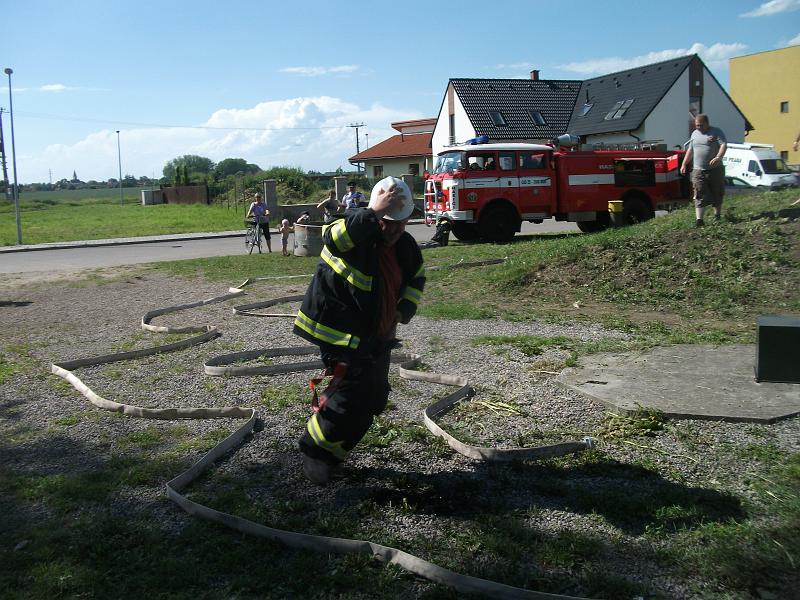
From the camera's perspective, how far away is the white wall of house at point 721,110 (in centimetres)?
4628

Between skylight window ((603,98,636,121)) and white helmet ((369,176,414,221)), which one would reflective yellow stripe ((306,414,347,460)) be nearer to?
white helmet ((369,176,414,221))

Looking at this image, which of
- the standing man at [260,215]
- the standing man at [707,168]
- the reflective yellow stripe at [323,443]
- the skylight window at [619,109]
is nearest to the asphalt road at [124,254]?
the standing man at [260,215]

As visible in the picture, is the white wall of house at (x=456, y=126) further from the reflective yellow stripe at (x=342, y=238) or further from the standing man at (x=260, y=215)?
the reflective yellow stripe at (x=342, y=238)

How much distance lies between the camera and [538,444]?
4793 millimetres

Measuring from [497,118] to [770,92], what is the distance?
18920mm

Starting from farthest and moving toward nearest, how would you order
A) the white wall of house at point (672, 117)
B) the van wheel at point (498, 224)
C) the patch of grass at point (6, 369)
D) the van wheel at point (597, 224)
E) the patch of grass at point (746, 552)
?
the white wall of house at point (672, 117), the van wheel at point (597, 224), the van wheel at point (498, 224), the patch of grass at point (6, 369), the patch of grass at point (746, 552)

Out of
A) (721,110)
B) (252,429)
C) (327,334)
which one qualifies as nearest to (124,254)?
(252,429)

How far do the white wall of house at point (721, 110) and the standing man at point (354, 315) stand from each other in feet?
154

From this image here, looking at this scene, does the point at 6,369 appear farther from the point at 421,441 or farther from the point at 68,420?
the point at 421,441

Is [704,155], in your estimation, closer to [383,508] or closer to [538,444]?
[538,444]

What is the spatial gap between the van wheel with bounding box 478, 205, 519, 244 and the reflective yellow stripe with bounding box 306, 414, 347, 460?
1567 cm

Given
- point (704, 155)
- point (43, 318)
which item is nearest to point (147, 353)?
point (43, 318)

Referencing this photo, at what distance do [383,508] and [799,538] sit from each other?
6.32 feet

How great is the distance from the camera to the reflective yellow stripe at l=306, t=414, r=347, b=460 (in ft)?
13.5
